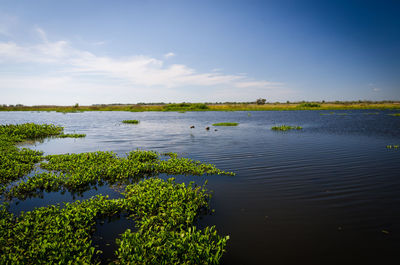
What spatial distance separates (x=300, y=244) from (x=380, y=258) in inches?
87.6

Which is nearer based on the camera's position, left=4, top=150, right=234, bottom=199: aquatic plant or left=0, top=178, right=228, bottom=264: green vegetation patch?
left=0, top=178, right=228, bottom=264: green vegetation patch

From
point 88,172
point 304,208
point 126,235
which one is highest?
point 88,172

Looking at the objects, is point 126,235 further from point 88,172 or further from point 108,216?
point 88,172

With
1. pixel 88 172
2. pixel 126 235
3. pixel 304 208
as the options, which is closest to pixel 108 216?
pixel 126 235

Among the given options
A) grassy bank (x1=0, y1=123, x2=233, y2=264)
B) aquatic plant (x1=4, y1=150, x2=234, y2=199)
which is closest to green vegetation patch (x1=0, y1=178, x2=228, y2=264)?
grassy bank (x1=0, y1=123, x2=233, y2=264)

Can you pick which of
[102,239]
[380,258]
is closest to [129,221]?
[102,239]

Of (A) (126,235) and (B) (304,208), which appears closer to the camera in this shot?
(A) (126,235)

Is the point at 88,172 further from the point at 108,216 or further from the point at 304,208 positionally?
the point at 304,208

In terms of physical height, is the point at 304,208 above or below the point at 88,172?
below

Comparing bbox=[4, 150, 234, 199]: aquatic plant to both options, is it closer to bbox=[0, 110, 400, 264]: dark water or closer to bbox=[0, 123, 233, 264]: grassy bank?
bbox=[0, 123, 233, 264]: grassy bank

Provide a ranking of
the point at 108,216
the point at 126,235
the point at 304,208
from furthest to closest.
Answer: the point at 304,208 → the point at 108,216 → the point at 126,235

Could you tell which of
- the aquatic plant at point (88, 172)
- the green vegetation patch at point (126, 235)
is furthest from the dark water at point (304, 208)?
the aquatic plant at point (88, 172)

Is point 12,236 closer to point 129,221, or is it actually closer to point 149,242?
point 129,221

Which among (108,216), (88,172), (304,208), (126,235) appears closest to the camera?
(126,235)
